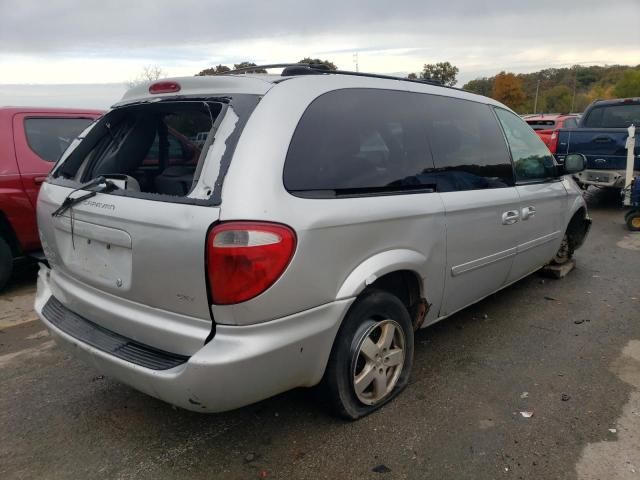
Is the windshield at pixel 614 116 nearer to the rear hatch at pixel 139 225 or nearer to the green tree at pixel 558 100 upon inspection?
the rear hatch at pixel 139 225

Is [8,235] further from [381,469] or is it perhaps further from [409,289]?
[381,469]

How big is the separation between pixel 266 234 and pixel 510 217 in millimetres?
2309

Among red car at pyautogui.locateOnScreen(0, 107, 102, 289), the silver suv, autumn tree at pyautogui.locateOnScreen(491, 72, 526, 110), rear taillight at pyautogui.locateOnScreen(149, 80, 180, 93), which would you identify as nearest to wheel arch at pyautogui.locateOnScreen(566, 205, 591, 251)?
the silver suv

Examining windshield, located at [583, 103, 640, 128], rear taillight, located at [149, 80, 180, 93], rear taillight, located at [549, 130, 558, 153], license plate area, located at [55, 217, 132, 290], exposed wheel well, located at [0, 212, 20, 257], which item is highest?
rear taillight, located at [149, 80, 180, 93]

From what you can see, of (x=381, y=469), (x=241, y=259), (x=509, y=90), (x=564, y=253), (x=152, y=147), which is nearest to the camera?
(x=241, y=259)

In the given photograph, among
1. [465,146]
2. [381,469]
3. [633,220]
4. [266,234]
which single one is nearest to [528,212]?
[465,146]

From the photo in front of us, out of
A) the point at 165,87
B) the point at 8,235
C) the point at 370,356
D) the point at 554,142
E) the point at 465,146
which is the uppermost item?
the point at 165,87

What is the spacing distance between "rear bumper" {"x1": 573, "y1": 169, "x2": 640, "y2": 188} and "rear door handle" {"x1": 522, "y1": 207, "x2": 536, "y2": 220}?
538cm

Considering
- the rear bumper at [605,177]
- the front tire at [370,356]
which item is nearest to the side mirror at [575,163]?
the front tire at [370,356]

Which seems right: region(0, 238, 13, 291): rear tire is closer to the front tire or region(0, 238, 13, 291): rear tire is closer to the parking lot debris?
the front tire

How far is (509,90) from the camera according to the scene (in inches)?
2525

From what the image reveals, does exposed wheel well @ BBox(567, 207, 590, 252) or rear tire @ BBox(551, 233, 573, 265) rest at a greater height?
exposed wheel well @ BBox(567, 207, 590, 252)

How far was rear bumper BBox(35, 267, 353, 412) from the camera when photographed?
6.72ft

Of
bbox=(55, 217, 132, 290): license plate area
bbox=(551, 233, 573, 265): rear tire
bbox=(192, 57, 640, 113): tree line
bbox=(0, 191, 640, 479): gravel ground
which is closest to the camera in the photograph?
bbox=(55, 217, 132, 290): license plate area
